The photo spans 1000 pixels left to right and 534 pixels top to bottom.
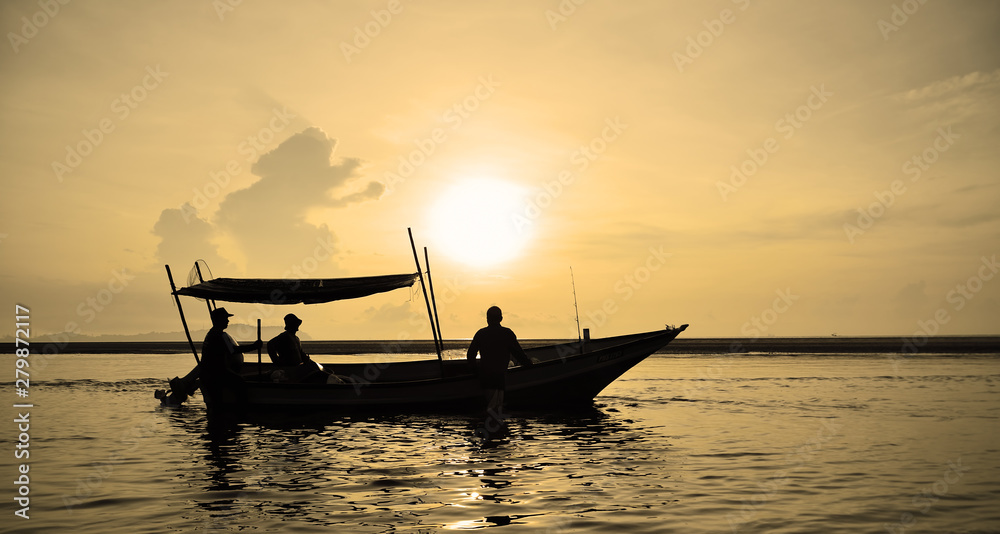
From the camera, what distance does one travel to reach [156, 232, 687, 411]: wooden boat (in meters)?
18.3

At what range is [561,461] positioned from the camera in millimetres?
11125

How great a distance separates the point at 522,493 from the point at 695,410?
1118 centimetres

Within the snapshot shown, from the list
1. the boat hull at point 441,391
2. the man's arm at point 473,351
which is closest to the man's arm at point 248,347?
the boat hull at point 441,391

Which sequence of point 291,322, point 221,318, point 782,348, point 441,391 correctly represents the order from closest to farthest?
point 221,318 < point 441,391 < point 291,322 < point 782,348

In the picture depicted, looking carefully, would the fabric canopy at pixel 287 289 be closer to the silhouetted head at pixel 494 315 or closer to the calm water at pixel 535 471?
the calm water at pixel 535 471

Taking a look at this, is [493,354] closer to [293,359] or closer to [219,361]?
[293,359]

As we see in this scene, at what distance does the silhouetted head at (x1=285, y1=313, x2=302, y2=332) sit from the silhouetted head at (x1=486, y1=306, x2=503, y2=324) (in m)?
6.95

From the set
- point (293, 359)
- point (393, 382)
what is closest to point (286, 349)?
point (293, 359)

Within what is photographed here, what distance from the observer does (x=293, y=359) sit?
774 inches

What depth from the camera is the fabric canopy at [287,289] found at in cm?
1909

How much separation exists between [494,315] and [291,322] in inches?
281

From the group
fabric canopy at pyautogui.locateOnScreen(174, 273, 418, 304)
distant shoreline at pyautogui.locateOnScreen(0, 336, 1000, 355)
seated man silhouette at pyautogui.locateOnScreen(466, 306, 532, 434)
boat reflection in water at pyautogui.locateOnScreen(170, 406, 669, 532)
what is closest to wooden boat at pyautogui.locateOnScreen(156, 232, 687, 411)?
fabric canopy at pyautogui.locateOnScreen(174, 273, 418, 304)

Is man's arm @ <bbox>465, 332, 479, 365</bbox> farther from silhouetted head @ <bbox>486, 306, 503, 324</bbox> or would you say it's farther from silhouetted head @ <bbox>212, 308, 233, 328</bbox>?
silhouetted head @ <bbox>212, 308, 233, 328</bbox>

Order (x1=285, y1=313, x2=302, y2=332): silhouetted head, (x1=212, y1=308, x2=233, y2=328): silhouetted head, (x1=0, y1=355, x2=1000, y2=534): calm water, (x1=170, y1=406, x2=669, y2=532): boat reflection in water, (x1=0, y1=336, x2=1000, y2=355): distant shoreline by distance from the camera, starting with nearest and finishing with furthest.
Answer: (x1=0, y1=355, x2=1000, y2=534): calm water
(x1=170, y1=406, x2=669, y2=532): boat reflection in water
(x1=212, y1=308, x2=233, y2=328): silhouetted head
(x1=285, y1=313, x2=302, y2=332): silhouetted head
(x1=0, y1=336, x2=1000, y2=355): distant shoreline
